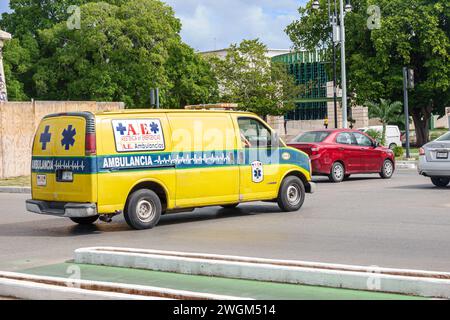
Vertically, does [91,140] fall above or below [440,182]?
above

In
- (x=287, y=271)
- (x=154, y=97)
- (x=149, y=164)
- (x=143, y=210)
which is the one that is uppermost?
(x=154, y=97)

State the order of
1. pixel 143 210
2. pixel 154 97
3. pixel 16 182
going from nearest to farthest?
pixel 143 210
pixel 16 182
pixel 154 97

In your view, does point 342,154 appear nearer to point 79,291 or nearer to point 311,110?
point 79,291

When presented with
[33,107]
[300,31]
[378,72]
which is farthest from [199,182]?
[300,31]

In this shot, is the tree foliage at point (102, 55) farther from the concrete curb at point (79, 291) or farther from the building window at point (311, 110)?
the concrete curb at point (79, 291)

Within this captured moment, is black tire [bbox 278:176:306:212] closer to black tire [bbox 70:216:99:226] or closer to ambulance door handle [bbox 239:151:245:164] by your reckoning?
ambulance door handle [bbox 239:151:245:164]

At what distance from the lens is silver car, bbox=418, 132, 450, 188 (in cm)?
1956

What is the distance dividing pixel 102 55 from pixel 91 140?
156ft

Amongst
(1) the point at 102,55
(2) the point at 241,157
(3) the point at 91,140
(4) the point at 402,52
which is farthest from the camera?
(1) the point at 102,55

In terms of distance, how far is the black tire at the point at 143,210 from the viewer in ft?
42.3

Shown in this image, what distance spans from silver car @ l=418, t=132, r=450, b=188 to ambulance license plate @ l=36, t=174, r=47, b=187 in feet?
34.5

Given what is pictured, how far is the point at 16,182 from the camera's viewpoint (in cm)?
2592

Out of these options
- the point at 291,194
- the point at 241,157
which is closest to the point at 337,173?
the point at 291,194

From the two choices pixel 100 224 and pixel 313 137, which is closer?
pixel 100 224
